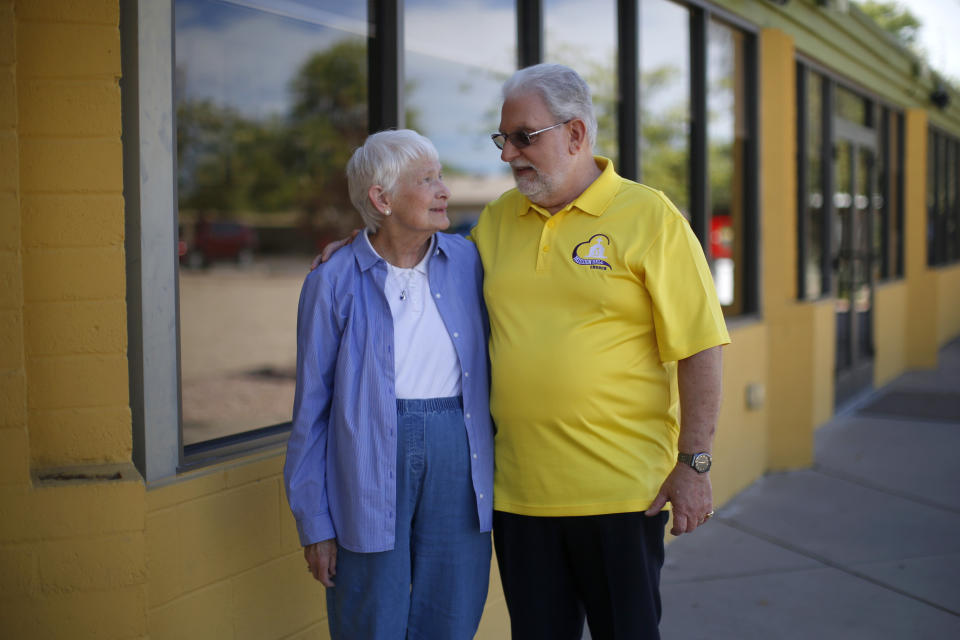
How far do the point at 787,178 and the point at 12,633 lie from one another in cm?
561

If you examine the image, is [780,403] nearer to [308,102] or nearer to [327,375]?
[327,375]

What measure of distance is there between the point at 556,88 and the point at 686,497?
108 centimetres

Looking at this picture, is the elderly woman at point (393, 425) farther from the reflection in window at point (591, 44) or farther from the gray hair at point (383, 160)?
the reflection in window at point (591, 44)

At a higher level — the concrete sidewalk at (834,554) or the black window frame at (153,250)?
the black window frame at (153,250)

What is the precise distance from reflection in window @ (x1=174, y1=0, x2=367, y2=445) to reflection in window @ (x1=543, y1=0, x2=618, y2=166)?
2.44 meters

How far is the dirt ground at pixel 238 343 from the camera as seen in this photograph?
26.5ft

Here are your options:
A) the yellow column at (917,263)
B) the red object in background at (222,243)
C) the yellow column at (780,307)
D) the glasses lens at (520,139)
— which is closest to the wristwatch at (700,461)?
the glasses lens at (520,139)

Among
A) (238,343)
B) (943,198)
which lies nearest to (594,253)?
(238,343)

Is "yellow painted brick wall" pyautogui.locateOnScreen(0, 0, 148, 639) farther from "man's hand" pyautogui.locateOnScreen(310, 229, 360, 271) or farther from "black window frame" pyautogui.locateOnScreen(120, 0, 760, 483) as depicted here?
"man's hand" pyautogui.locateOnScreen(310, 229, 360, 271)

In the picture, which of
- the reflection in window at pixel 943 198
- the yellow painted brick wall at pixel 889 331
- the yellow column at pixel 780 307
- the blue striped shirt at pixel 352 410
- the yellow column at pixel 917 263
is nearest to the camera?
the blue striped shirt at pixel 352 410

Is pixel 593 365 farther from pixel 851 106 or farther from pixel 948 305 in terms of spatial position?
pixel 948 305

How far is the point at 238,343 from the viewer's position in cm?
1161

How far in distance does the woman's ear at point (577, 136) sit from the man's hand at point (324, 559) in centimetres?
117

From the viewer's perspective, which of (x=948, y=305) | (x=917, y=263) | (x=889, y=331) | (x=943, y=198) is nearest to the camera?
(x=889, y=331)
